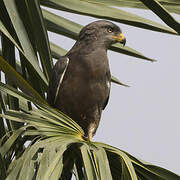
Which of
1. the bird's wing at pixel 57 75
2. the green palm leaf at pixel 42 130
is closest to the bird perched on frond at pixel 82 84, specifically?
the bird's wing at pixel 57 75

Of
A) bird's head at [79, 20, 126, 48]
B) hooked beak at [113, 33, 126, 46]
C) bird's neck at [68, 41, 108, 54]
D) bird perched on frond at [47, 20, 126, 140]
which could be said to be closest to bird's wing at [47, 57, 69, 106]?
bird perched on frond at [47, 20, 126, 140]

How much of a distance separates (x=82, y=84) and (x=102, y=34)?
71 centimetres

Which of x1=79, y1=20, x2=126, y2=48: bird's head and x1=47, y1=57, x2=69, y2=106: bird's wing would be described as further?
x1=79, y1=20, x2=126, y2=48: bird's head

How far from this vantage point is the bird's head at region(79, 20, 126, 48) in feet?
18.1

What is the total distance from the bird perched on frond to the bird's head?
0.04 m

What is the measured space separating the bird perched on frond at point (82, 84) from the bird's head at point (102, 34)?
0.12 ft

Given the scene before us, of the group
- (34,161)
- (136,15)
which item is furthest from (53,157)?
(136,15)

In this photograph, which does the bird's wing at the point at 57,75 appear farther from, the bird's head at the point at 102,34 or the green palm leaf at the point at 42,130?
the green palm leaf at the point at 42,130

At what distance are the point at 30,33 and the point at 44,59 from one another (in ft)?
0.67

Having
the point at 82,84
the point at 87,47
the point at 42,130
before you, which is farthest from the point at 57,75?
the point at 42,130

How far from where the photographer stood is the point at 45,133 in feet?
10.8

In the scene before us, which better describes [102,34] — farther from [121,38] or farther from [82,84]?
[82,84]

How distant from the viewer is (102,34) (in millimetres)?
5629

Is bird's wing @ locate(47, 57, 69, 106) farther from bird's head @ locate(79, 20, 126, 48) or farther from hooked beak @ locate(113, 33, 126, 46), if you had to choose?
hooked beak @ locate(113, 33, 126, 46)
